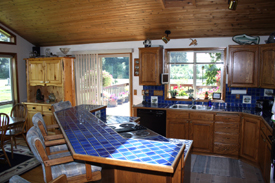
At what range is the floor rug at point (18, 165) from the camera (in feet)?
11.9

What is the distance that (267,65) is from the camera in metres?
3.96

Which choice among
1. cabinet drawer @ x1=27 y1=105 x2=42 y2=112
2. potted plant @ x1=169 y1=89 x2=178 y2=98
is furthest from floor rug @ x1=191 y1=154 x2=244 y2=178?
cabinet drawer @ x1=27 y1=105 x2=42 y2=112

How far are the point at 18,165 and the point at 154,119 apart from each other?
2.78m

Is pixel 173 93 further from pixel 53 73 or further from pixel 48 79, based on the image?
pixel 48 79

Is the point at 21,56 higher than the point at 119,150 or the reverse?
higher

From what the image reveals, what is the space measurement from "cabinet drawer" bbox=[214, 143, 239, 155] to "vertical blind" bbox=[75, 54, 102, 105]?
3.22m

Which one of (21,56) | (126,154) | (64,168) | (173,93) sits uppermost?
(21,56)

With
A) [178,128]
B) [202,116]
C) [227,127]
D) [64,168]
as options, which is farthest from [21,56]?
[227,127]

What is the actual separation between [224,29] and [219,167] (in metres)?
2.68

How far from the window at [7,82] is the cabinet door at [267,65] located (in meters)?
6.00

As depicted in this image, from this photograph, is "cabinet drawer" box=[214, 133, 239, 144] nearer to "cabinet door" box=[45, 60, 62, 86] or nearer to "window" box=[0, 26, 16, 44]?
"cabinet door" box=[45, 60, 62, 86]

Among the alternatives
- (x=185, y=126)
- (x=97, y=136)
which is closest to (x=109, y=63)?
(x=185, y=126)

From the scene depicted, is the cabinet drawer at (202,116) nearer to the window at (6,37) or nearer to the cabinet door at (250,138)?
the cabinet door at (250,138)

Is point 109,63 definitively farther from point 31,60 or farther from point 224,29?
point 224,29
